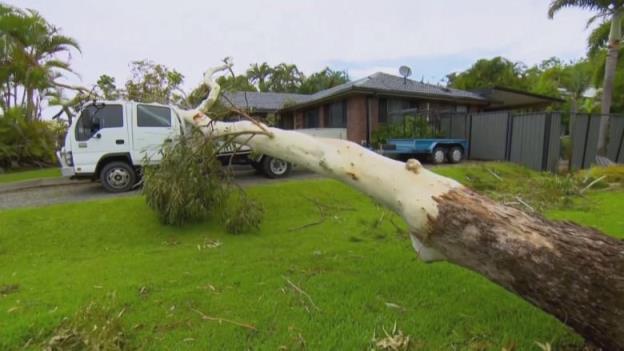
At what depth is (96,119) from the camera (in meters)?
7.95

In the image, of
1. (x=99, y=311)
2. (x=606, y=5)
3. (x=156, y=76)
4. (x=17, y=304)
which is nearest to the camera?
(x=99, y=311)

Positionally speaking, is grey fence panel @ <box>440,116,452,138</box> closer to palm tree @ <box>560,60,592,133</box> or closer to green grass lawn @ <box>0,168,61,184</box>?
green grass lawn @ <box>0,168,61,184</box>

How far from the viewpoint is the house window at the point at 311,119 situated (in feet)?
63.9

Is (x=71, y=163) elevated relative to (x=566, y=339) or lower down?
elevated

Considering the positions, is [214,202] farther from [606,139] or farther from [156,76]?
[606,139]

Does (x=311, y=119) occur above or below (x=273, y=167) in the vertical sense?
above

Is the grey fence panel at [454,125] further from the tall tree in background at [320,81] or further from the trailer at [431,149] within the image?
the tall tree in background at [320,81]

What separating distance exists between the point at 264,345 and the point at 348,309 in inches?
33.7

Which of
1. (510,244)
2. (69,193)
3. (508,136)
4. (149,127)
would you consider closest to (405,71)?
(508,136)

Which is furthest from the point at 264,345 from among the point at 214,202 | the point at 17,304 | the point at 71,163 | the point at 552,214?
the point at 71,163

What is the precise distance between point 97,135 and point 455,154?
11.2 metres

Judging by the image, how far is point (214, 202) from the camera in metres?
5.80

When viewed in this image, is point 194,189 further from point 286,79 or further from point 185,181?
point 286,79

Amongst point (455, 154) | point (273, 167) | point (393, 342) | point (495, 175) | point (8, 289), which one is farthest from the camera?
point (455, 154)
